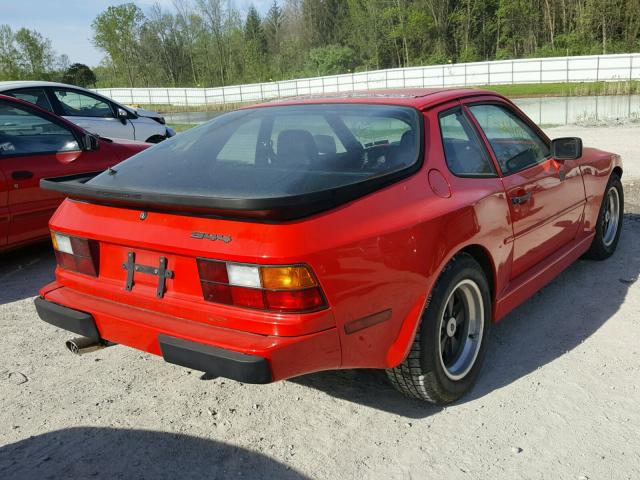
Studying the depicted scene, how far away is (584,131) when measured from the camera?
14883 mm

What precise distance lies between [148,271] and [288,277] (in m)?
0.71

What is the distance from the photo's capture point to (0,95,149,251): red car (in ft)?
16.5

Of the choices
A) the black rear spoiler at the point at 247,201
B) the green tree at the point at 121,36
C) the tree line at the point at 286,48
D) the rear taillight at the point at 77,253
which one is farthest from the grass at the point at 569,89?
the green tree at the point at 121,36

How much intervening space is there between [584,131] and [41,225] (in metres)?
13.5

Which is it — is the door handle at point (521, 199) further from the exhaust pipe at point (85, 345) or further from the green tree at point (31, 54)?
the green tree at point (31, 54)

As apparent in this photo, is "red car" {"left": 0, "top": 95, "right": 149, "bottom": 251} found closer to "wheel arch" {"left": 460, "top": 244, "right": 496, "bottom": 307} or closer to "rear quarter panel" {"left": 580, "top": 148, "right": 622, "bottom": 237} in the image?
"wheel arch" {"left": 460, "top": 244, "right": 496, "bottom": 307}

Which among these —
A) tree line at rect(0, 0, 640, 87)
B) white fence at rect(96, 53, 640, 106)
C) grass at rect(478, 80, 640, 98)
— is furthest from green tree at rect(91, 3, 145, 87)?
grass at rect(478, 80, 640, 98)

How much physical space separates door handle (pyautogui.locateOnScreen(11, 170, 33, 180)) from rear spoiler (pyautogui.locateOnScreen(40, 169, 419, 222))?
2.78 metres

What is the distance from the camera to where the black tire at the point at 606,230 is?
4742 mm

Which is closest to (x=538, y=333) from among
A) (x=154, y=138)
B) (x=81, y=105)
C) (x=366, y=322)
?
(x=366, y=322)

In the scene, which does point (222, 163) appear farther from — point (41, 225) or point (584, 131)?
point (584, 131)

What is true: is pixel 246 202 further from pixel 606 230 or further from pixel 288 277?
pixel 606 230

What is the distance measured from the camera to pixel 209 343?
2.32 metres

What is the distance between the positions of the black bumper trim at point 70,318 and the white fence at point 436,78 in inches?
1207
